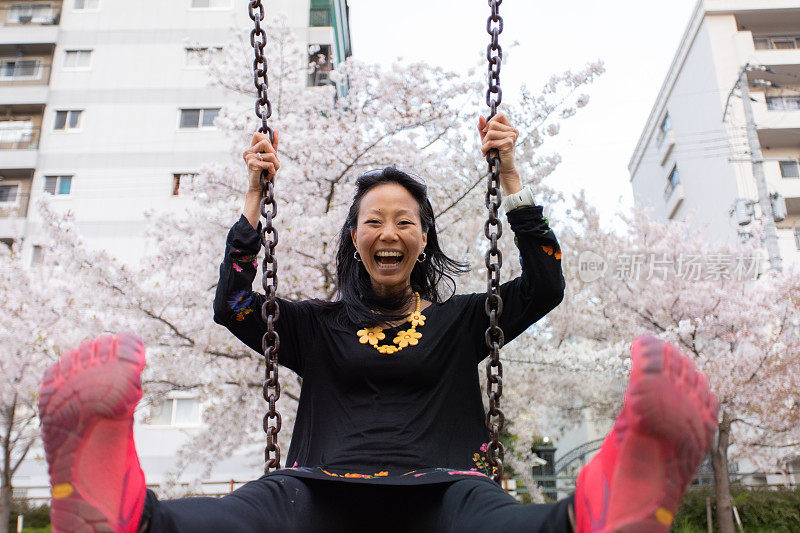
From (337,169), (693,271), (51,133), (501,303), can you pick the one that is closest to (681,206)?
(693,271)

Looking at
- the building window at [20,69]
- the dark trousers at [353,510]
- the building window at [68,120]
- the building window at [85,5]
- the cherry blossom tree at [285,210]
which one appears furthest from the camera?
the building window at [85,5]

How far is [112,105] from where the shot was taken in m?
15.9

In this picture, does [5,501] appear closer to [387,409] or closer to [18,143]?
[387,409]

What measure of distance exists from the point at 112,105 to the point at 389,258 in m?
16.0

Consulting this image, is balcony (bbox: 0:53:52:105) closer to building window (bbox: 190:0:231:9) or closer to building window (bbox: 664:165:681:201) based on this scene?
building window (bbox: 190:0:231:9)

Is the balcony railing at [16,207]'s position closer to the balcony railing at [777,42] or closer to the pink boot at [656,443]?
the pink boot at [656,443]

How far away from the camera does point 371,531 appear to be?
62.2 inches

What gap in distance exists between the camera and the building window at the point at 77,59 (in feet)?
54.3

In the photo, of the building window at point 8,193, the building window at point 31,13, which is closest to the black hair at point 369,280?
the building window at point 8,193

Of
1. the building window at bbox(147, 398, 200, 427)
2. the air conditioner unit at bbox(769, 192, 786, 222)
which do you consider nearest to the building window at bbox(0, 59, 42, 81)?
the building window at bbox(147, 398, 200, 427)

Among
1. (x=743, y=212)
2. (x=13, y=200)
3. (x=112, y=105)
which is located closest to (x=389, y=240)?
(x=743, y=212)

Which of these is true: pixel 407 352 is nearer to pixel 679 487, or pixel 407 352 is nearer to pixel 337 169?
pixel 679 487

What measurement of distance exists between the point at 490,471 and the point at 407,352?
38cm

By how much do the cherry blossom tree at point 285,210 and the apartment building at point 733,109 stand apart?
29.5 ft
